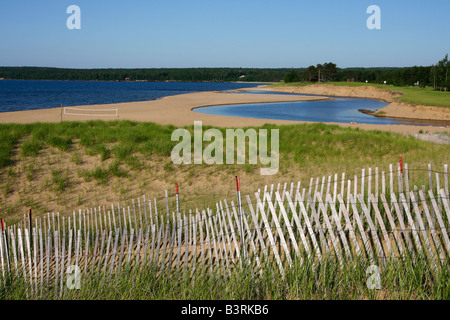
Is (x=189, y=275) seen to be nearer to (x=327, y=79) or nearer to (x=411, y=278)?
(x=411, y=278)

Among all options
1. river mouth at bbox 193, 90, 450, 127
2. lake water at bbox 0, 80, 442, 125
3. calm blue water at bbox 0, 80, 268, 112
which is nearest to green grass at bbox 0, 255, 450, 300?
river mouth at bbox 193, 90, 450, 127

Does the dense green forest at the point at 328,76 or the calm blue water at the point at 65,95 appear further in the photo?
the dense green forest at the point at 328,76

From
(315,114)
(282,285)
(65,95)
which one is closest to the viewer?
(282,285)

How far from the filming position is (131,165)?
1075cm

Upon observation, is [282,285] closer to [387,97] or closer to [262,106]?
[262,106]

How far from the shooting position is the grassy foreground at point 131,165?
9.01 m

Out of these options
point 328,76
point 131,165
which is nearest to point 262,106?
point 131,165

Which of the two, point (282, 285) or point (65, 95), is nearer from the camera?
point (282, 285)

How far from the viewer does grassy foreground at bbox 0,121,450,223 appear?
9008 millimetres

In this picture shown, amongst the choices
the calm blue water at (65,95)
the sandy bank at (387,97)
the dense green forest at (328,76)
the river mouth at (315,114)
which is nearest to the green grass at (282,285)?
the river mouth at (315,114)

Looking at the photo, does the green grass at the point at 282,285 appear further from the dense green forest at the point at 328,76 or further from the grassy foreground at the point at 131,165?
the dense green forest at the point at 328,76

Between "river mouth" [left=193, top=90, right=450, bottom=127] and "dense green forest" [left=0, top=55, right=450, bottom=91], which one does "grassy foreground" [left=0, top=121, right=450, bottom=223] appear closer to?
"river mouth" [left=193, top=90, right=450, bottom=127]

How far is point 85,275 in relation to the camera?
4.91 m

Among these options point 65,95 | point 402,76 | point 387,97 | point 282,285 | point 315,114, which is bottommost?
point 282,285
